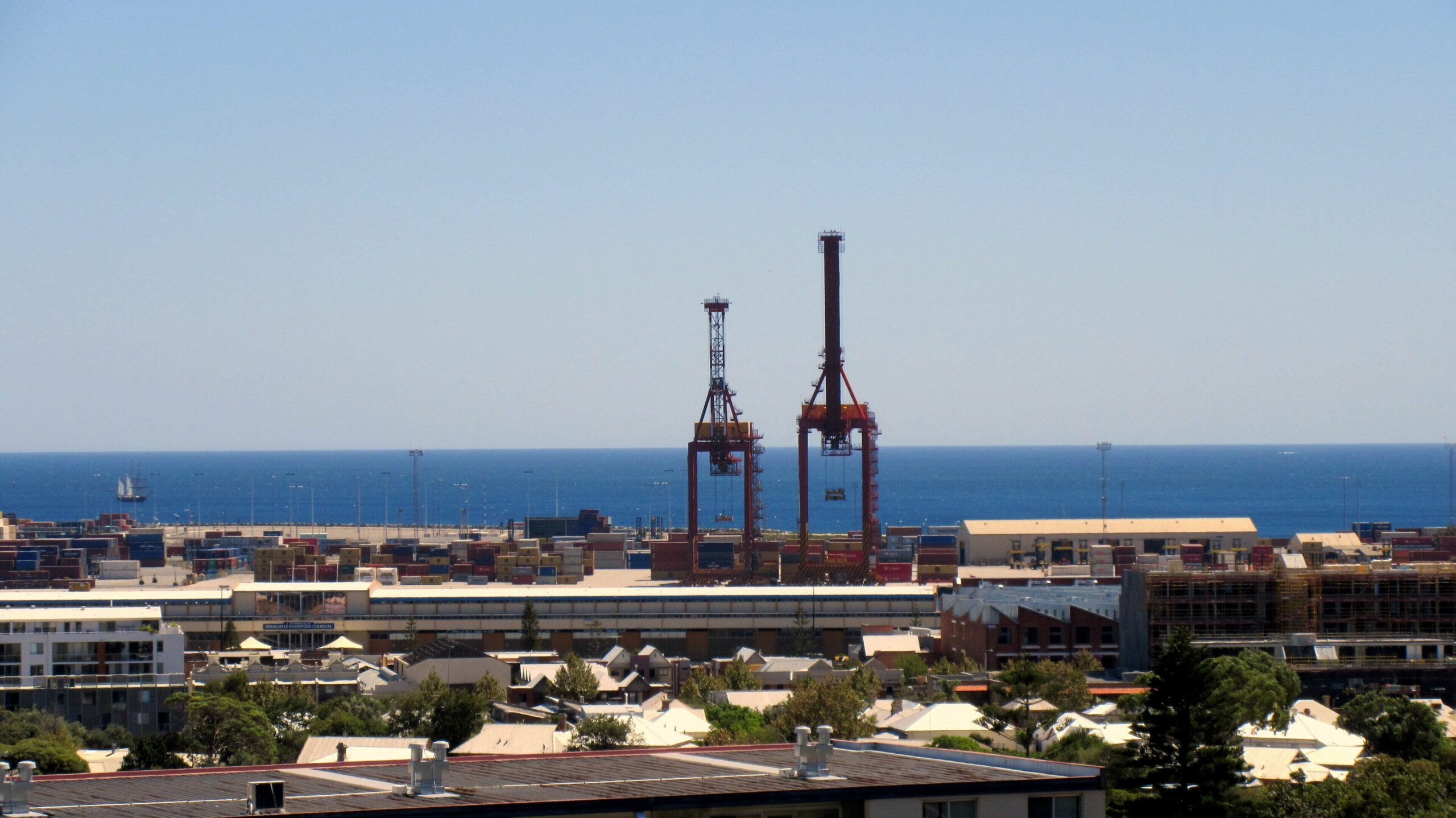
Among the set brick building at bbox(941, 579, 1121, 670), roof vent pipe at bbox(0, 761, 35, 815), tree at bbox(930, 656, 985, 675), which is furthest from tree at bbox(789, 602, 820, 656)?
roof vent pipe at bbox(0, 761, 35, 815)

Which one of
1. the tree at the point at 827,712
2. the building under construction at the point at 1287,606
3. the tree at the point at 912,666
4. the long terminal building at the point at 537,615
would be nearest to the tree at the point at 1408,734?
the tree at the point at 827,712

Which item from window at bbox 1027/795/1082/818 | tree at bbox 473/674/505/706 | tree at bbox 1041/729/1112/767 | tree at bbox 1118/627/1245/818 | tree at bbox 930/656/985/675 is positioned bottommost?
tree at bbox 473/674/505/706

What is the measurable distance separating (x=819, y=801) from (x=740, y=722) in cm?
2893

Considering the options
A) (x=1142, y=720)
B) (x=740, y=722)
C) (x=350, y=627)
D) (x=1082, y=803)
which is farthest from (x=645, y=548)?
(x=1082, y=803)

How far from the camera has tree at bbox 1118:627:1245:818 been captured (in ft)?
85.1

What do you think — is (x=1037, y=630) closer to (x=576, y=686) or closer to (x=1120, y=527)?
(x=576, y=686)

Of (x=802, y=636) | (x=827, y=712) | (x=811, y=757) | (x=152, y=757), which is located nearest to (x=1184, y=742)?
(x=811, y=757)

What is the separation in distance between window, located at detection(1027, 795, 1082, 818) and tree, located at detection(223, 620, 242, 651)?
55.2 meters

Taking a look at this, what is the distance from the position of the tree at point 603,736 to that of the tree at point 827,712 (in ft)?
10.3

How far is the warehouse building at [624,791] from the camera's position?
13953 mm

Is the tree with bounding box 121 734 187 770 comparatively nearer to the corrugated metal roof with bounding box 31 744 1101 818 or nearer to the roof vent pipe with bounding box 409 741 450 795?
the corrugated metal roof with bounding box 31 744 1101 818

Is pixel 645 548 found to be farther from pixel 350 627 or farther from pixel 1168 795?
pixel 1168 795

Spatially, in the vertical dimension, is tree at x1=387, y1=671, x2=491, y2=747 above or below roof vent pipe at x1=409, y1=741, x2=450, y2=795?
below

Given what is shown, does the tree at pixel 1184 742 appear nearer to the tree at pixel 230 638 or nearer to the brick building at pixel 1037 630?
the brick building at pixel 1037 630
